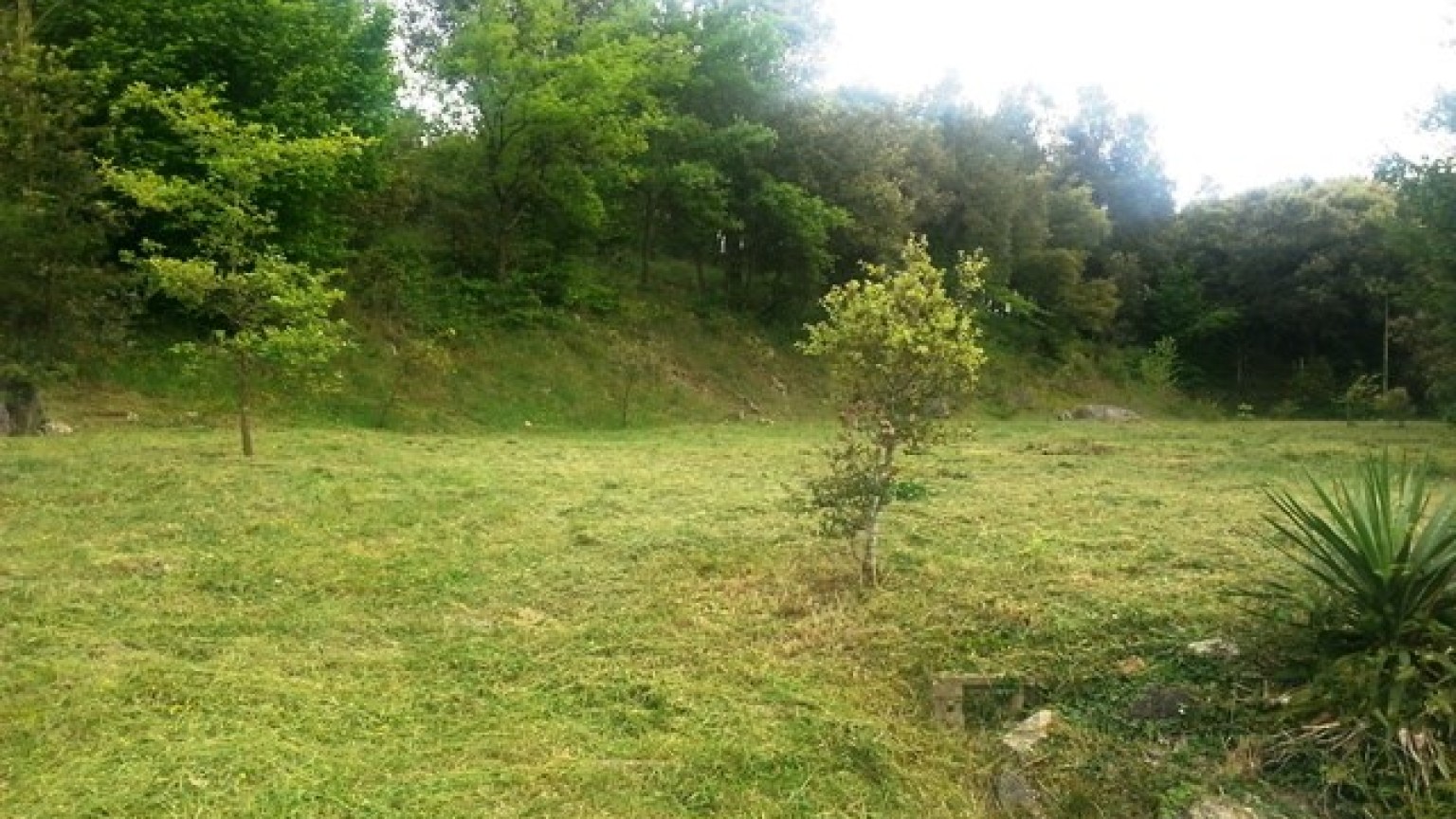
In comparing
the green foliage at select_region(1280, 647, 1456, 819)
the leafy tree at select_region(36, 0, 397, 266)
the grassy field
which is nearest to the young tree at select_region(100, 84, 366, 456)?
the grassy field

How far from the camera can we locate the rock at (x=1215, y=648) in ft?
16.6

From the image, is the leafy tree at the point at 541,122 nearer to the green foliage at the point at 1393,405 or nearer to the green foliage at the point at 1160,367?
the green foliage at the point at 1160,367

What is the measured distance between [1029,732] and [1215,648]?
1.08 meters

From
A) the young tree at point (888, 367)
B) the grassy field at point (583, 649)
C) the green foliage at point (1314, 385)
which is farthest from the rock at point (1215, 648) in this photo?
the green foliage at point (1314, 385)

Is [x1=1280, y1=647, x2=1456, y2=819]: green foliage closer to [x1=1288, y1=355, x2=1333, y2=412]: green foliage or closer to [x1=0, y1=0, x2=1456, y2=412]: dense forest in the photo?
[x1=0, y1=0, x2=1456, y2=412]: dense forest

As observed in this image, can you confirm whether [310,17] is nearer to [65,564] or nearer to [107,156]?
[107,156]

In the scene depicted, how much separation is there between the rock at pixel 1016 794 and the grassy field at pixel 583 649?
0.06 meters

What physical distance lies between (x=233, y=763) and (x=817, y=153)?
21644 mm

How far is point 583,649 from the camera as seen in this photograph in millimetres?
5590

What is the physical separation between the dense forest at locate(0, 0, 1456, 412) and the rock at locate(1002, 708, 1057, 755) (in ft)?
28.0

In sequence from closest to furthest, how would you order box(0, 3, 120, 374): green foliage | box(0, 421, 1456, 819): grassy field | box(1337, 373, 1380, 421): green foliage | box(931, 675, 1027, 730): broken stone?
box(0, 421, 1456, 819): grassy field → box(931, 675, 1027, 730): broken stone → box(0, 3, 120, 374): green foliage → box(1337, 373, 1380, 421): green foliage

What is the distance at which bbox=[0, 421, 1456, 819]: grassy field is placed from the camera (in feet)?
14.2

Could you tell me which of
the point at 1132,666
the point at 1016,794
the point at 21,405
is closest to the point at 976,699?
the point at 1016,794

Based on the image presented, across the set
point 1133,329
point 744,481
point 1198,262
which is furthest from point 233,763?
point 1198,262
